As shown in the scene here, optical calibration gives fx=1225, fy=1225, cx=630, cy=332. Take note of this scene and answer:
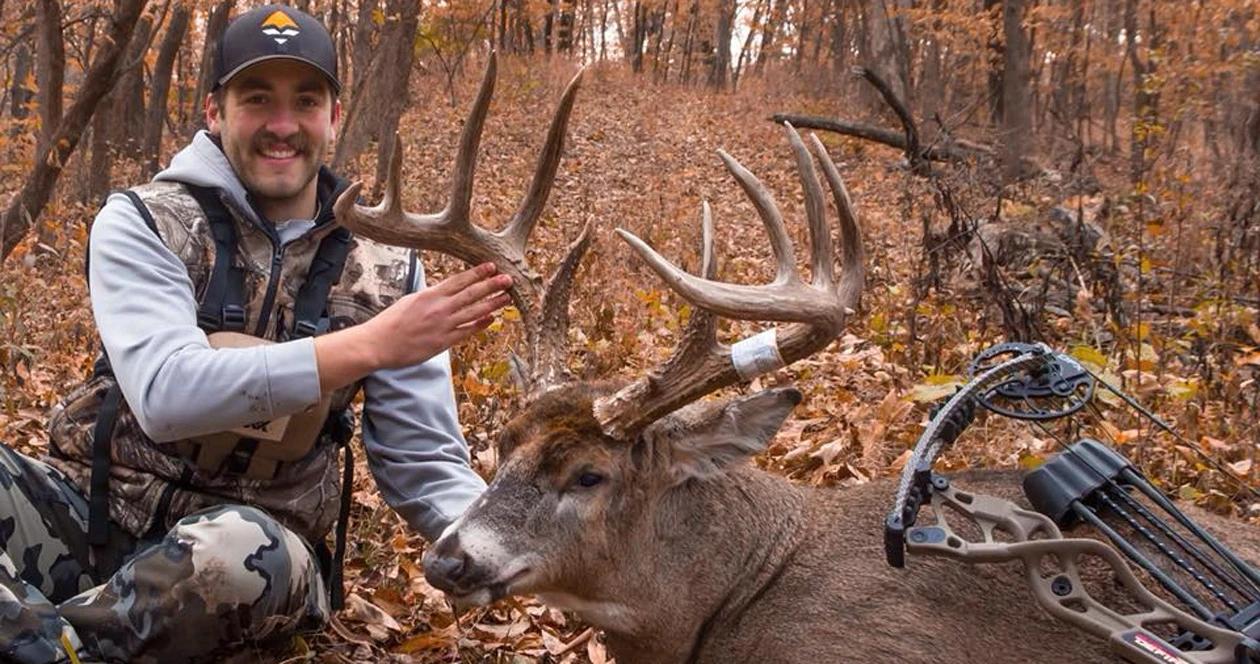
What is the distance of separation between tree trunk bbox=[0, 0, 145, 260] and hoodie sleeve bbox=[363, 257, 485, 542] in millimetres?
5381

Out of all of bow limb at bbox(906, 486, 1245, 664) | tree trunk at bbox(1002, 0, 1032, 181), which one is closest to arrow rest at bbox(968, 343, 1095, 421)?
bow limb at bbox(906, 486, 1245, 664)

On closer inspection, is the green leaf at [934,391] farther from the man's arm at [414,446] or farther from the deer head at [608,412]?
the man's arm at [414,446]

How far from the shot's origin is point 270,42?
14.5 feet

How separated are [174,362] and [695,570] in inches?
72.0

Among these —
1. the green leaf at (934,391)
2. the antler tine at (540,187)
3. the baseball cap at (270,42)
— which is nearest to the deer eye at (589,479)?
the antler tine at (540,187)

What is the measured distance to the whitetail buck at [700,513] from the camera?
3.75 meters

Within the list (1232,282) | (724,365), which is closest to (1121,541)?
(724,365)

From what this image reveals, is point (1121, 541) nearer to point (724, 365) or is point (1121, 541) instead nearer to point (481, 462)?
point (724, 365)

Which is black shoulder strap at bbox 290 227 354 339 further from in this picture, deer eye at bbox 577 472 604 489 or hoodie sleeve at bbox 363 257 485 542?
deer eye at bbox 577 472 604 489

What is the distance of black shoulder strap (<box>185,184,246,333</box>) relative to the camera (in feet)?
14.2

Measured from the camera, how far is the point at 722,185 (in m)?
16.6

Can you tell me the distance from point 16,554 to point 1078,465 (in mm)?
3472

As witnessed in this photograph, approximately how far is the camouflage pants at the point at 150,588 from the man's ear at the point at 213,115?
139 cm

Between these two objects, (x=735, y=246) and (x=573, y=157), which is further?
(x=573, y=157)
